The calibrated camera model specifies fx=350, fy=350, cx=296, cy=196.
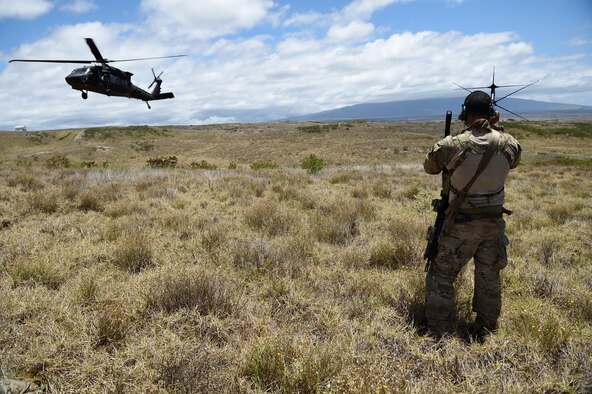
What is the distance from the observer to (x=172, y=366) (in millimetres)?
2936

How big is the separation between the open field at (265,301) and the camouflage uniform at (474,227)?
0.95 feet

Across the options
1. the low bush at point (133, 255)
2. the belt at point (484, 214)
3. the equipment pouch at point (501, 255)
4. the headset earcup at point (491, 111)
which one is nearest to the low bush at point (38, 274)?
the low bush at point (133, 255)

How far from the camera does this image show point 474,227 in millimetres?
3541

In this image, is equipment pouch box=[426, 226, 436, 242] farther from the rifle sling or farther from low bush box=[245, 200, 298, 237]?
low bush box=[245, 200, 298, 237]

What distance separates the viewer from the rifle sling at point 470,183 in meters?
3.37

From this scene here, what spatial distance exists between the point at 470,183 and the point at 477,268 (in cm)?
96

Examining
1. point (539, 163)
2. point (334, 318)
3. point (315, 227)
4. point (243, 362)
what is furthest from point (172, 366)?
point (539, 163)

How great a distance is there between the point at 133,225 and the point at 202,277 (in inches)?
136

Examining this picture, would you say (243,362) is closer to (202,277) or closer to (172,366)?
(172,366)

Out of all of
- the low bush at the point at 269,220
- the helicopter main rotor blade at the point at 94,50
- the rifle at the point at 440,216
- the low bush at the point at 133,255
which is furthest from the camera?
the helicopter main rotor blade at the point at 94,50

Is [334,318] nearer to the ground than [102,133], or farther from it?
nearer to the ground

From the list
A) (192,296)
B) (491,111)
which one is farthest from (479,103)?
(192,296)

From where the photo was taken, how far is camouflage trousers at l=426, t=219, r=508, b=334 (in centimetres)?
355

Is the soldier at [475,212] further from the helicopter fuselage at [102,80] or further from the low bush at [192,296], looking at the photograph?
the helicopter fuselage at [102,80]
